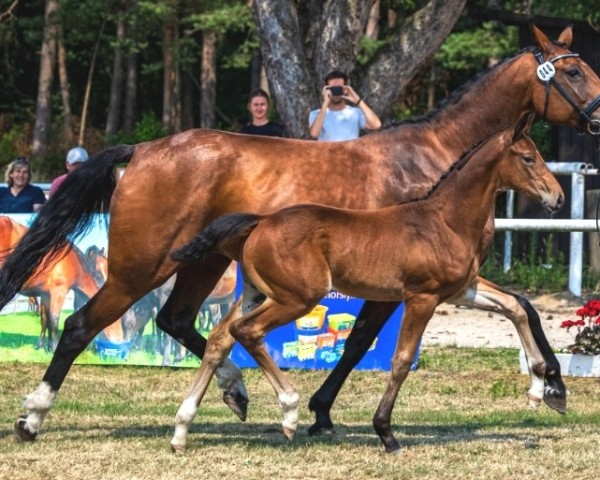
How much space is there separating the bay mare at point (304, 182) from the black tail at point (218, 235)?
623mm

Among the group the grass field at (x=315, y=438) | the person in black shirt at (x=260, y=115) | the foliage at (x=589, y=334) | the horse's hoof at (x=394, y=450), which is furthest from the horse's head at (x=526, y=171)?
the person in black shirt at (x=260, y=115)

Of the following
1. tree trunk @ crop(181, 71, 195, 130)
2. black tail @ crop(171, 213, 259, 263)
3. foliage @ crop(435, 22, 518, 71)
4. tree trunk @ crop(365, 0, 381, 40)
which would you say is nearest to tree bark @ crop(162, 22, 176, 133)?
tree trunk @ crop(181, 71, 195, 130)

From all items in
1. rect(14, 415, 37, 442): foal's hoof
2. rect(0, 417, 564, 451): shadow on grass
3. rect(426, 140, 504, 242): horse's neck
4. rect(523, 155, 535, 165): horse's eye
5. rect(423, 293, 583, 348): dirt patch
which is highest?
rect(523, 155, 535, 165): horse's eye

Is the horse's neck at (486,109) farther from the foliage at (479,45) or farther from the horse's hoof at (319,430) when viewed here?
the foliage at (479,45)

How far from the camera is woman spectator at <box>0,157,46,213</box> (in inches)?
488

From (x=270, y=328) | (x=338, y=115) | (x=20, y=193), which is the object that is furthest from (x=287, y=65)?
(x=270, y=328)

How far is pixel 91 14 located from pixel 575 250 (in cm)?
2229

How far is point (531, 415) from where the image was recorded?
9164 millimetres

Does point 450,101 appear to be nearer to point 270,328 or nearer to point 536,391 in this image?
point 536,391

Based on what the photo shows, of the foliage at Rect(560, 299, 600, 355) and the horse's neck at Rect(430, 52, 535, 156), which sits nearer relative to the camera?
the horse's neck at Rect(430, 52, 535, 156)

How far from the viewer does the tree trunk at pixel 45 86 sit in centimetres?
3378

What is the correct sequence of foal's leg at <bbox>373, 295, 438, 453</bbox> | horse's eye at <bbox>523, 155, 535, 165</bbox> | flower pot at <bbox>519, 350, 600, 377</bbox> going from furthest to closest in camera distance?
flower pot at <bbox>519, 350, 600, 377</bbox> < horse's eye at <bbox>523, 155, 535, 165</bbox> < foal's leg at <bbox>373, 295, 438, 453</bbox>

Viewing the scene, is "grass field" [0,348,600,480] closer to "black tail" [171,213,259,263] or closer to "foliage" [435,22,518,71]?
"black tail" [171,213,259,263]

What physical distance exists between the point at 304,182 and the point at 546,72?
164 centimetres
